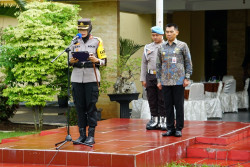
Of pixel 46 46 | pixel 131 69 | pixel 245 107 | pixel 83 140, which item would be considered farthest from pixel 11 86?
pixel 245 107

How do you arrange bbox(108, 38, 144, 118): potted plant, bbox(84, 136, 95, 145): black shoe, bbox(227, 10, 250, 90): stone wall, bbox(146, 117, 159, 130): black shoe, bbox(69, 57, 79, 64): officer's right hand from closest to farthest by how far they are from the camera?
1. bbox(69, 57, 79, 64): officer's right hand
2. bbox(84, 136, 95, 145): black shoe
3. bbox(146, 117, 159, 130): black shoe
4. bbox(108, 38, 144, 118): potted plant
5. bbox(227, 10, 250, 90): stone wall

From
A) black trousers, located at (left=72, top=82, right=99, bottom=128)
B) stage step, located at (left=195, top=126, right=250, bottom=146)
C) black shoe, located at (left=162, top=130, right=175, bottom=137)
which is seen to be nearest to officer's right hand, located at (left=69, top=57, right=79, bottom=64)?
black trousers, located at (left=72, top=82, right=99, bottom=128)

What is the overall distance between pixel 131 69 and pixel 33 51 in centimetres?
248

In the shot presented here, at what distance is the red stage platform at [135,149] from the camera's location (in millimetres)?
7094

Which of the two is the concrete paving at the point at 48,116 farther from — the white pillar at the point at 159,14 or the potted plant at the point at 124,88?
the white pillar at the point at 159,14

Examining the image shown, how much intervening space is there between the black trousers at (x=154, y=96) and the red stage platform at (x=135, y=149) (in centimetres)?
38

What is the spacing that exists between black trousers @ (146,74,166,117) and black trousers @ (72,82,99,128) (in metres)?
1.80

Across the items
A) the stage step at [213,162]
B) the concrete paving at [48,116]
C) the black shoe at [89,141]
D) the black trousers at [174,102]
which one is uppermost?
the black trousers at [174,102]

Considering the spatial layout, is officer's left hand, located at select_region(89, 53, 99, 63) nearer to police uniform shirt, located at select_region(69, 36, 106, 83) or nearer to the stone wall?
police uniform shirt, located at select_region(69, 36, 106, 83)

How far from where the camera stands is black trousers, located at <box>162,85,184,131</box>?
8.37m

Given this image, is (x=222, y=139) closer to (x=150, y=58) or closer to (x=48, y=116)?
(x=150, y=58)

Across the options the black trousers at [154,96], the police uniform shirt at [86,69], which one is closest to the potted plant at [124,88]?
the black trousers at [154,96]

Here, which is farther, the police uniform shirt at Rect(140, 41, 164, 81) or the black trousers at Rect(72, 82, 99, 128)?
the police uniform shirt at Rect(140, 41, 164, 81)

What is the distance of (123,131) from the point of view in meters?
9.57
